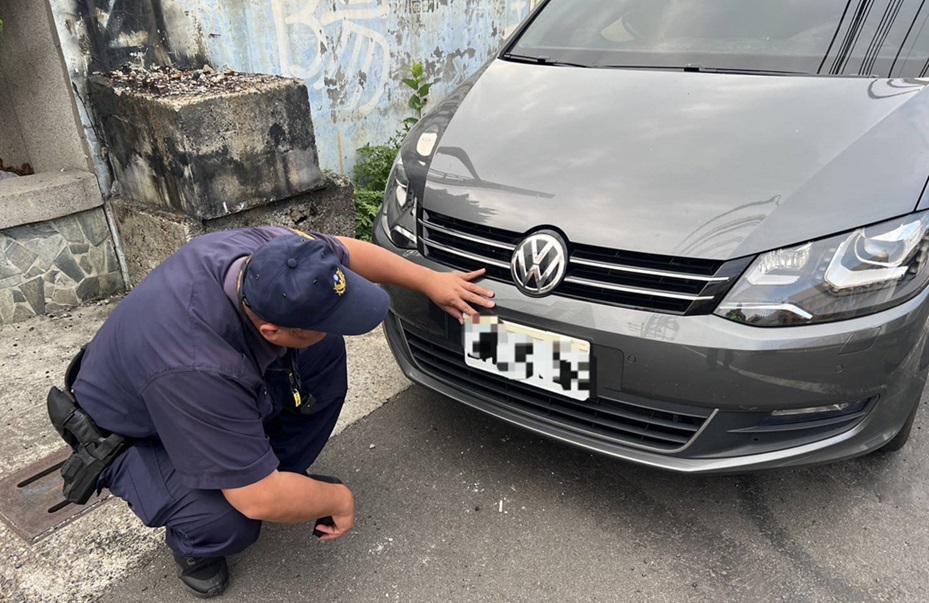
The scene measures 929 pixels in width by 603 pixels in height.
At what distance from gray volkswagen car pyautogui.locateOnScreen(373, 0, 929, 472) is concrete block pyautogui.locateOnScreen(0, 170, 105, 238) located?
1.79 meters

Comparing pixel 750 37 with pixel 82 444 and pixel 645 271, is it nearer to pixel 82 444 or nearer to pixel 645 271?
pixel 645 271

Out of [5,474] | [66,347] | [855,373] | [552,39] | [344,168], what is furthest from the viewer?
[344,168]

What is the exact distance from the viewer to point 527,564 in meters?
1.89

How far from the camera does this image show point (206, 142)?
9.40 ft

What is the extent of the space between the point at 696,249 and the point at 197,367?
1160 millimetres

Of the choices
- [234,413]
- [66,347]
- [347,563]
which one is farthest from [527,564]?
[66,347]

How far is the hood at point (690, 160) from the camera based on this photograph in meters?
1.62

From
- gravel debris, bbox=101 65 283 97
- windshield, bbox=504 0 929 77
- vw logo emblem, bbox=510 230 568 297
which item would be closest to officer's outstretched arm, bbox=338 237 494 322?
vw logo emblem, bbox=510 230 568 297

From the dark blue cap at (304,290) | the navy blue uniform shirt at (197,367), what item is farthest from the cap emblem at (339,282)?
the navy blue uniform shirt at (197,367)

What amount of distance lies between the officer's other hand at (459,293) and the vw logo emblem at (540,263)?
4.3 inches

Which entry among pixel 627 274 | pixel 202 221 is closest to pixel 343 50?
pixel 202 221

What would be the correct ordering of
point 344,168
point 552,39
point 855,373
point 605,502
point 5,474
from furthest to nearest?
point 344,168, point 552,39, point 5,474, point 605,502, point 855,373

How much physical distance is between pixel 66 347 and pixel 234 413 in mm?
1985

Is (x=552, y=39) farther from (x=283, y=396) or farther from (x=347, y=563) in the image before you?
(x=347, y=563)
